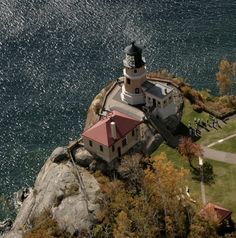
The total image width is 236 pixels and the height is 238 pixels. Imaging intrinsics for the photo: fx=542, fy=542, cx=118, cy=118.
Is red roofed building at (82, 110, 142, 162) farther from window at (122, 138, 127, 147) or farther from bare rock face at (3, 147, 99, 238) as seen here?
bare rock face at (3, 147, 99, 238)

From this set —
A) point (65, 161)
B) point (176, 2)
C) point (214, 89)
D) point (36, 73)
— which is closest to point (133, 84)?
point (65, 161)

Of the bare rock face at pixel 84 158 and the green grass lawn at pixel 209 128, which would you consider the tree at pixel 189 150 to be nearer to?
the green grass lawn at pixel 209 128

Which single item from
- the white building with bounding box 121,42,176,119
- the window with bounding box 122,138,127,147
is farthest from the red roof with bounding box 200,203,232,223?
the white building with bounding box 121,42,176,119

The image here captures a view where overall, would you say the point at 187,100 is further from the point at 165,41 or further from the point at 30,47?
the point at 30,47

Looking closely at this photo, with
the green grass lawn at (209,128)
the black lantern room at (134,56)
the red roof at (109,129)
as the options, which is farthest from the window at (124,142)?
the black lantern room at (134,56)

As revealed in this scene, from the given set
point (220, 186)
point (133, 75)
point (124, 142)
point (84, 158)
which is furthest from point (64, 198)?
point (133, 75)

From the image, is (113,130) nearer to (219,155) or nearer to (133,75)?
(133,75)
